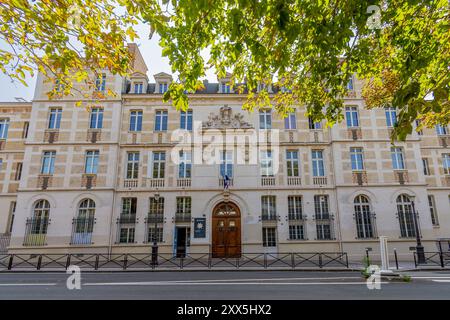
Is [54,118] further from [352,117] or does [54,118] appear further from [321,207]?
[352,117]

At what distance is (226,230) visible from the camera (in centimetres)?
2038

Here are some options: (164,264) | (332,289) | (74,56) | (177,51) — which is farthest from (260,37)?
(164,264)

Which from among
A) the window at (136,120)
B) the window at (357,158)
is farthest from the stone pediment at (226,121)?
the window at (357,158)

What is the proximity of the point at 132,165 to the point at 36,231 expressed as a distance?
804 cm

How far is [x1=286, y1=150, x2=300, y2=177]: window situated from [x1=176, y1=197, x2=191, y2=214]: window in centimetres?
797

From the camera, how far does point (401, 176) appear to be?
20.5 m

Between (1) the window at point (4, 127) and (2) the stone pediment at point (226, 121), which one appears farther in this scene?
(1) the window at point (4, 127)

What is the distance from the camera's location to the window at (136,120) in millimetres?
22328

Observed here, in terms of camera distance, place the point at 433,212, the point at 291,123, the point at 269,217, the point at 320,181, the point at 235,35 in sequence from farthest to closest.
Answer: the point at 433,212 < the point at 291,123 < the point at 320,181 < the point at 269,217 < the point at 235,35

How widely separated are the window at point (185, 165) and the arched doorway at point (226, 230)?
3.48 metres

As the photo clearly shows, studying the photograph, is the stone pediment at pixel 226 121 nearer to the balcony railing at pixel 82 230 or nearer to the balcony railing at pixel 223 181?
the balcony railing at pixel 223 181

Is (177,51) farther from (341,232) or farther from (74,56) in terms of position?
(341,232)

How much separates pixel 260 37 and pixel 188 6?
2.43 m

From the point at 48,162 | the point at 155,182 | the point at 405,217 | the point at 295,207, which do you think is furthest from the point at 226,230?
the point at 48,162
